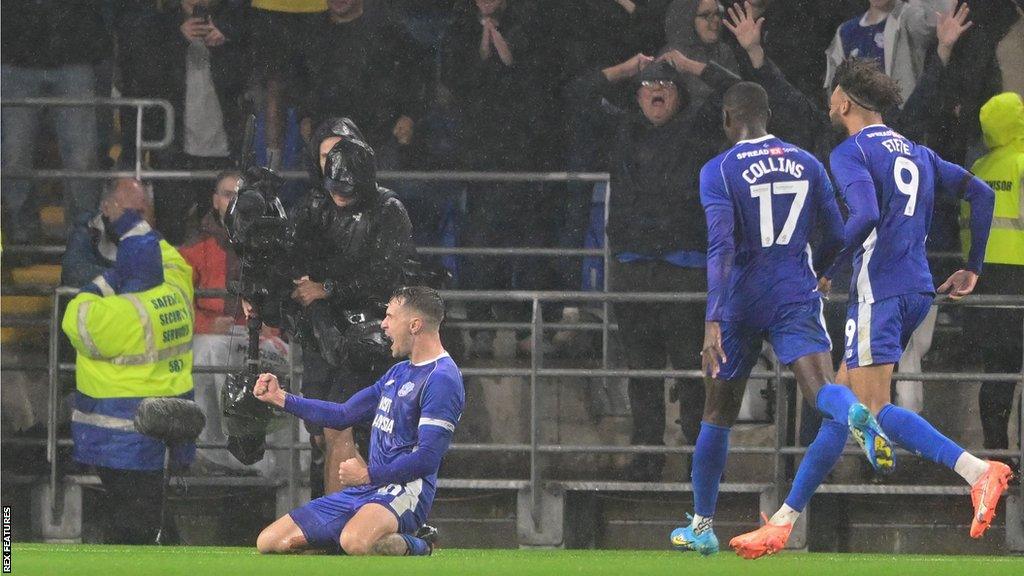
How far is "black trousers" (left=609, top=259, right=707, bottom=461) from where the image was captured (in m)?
10.4

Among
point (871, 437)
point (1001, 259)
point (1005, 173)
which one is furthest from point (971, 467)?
point (1005, 173)

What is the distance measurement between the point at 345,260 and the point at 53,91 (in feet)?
11.5

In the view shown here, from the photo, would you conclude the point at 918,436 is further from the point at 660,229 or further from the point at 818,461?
the point at 660,229

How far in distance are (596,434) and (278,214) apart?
123 inches

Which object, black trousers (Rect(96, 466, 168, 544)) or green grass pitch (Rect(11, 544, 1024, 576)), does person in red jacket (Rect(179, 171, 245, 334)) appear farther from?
green grass pitch (Rect(11, 544, 1024, 576))

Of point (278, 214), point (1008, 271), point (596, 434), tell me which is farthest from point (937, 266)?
point (278, 214)

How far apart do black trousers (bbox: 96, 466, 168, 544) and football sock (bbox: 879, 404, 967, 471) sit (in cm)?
441

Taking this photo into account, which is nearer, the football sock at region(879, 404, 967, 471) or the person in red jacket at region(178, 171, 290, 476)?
the football sock at region(879, 404, 967, 471)

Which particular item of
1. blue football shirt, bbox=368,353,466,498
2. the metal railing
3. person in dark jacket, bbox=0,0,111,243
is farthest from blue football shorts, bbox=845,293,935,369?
person in dark jacket, bbox=0,0,111,243

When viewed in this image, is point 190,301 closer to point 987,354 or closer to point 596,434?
point 596,434

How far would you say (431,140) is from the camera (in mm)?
11398

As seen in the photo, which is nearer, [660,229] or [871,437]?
[871,437]

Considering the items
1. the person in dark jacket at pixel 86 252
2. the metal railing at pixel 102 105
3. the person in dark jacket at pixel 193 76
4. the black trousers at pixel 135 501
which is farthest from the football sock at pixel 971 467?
the person in dark jacket at pixel 193 76

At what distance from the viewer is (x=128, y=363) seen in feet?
33.5
